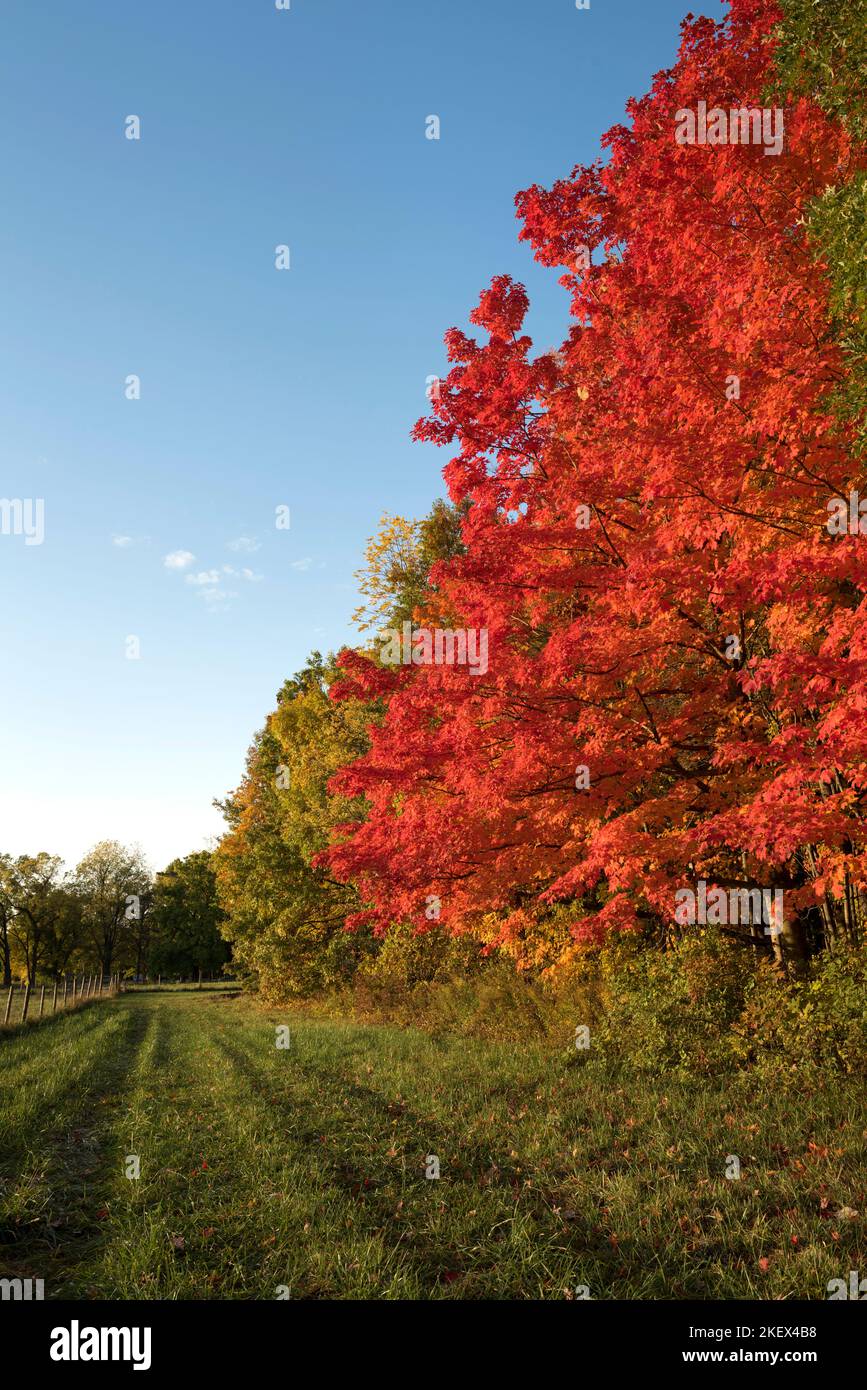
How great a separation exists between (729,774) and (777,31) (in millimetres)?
8627

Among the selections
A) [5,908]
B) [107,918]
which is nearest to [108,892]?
[107,918]

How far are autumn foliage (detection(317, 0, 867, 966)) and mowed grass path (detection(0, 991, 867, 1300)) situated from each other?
94.3 inches

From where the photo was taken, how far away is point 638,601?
25.9 feet

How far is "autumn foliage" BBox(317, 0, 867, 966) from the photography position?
707cm

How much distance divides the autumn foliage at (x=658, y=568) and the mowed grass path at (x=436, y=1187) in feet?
7.85

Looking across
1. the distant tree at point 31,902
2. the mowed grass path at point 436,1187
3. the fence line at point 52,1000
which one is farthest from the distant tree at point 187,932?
the mowed grass path at point 436,1187

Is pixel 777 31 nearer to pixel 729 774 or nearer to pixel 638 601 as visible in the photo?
pixel 638 601

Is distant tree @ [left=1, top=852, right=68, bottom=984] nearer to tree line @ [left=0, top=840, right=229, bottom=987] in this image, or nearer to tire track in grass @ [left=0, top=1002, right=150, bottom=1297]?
tree line @ [left=0, top=840, right=229, bottom=987]

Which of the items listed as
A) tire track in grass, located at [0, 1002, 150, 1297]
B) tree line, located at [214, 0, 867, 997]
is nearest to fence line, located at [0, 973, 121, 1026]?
tire track in grass, located at [0, 1002, 150, 1297]

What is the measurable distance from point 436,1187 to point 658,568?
659 cm

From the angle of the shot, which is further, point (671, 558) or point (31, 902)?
point (31, 902)

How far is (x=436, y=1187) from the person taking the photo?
6332 mm

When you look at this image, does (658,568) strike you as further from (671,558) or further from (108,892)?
(108,892)
